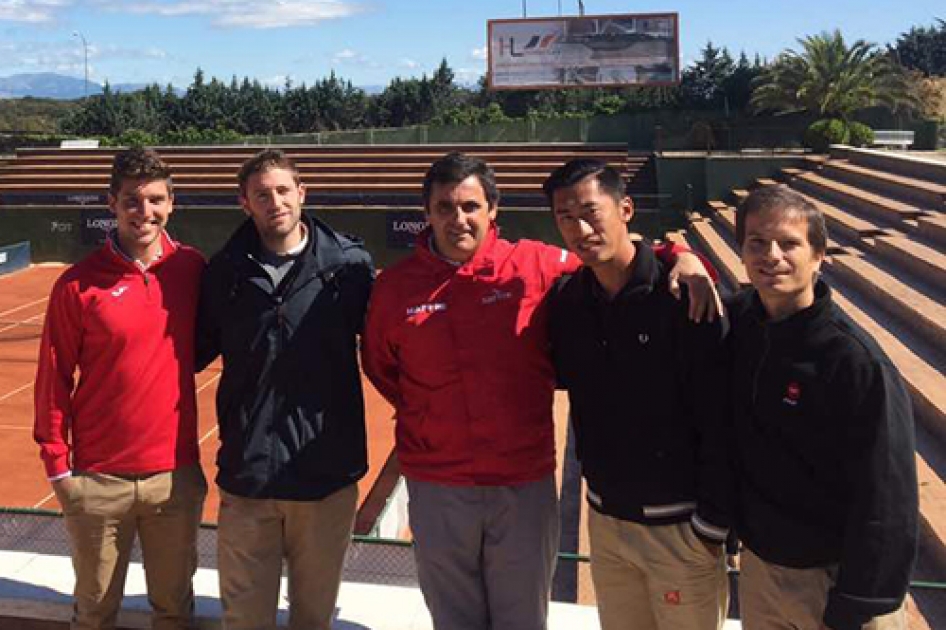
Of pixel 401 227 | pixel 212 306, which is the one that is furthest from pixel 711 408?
pixel 401 227

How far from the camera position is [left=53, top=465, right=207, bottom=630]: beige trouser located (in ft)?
10.1

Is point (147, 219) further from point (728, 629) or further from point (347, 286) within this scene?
point (728, 629)

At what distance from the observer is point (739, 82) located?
38.1m

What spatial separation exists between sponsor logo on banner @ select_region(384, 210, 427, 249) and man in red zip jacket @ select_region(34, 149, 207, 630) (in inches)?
732

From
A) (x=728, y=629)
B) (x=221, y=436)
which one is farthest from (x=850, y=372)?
(x=221, y=436)

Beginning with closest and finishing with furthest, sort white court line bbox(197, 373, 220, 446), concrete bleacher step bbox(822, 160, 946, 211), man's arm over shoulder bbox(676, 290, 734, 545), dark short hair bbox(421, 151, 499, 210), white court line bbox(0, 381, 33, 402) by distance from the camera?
man's arm over shoulder bbox(676, 290, 734, 545), dark short hair bbox(421, 151, 499, 210), white court line bbox(197, 373, 220, 446), white court line bbox(0, 381, 33, 402), concrete bleacher step bbox(822, 160, 946, 211)

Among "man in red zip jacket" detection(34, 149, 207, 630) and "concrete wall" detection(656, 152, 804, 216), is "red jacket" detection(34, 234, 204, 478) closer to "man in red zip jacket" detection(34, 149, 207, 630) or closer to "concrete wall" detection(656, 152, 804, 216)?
"man in red zip jacket" detection(34, 149, 207, 630)

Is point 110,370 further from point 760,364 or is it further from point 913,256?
point 913,256

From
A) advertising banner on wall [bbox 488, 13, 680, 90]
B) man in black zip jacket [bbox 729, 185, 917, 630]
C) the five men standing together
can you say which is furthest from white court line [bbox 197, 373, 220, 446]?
advertising banner on wall [bbox 488, 13, 680, 90]

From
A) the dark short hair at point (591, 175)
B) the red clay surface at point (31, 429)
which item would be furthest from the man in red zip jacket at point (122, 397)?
the red clay surface at point (31, 429)

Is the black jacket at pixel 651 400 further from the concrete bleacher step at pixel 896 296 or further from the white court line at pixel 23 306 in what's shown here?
the white court line at pixel 23 306

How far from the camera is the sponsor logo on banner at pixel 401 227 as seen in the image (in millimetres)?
21766

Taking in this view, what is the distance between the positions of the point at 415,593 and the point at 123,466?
1286 mm

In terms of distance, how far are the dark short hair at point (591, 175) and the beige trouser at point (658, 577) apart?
1024mm
